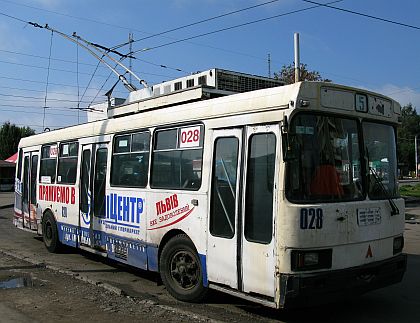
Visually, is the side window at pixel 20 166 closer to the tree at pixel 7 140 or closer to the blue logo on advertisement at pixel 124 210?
the blue logo on advertisement at pixel 124 210

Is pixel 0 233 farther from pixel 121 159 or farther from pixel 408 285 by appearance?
pixel 408 285

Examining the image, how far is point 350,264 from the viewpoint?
18.5ft

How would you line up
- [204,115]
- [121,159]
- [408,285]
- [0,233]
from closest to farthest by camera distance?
1. [204,115]
2. [408,285]
3. [121,159]
4. [0,233]

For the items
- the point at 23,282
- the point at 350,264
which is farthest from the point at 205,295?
the point at 23,282

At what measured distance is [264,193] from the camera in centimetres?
564

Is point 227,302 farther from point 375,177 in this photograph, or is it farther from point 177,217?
point 375,177

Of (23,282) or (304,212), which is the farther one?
(23,282)

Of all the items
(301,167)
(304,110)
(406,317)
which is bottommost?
(406,317)

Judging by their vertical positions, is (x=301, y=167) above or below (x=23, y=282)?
above

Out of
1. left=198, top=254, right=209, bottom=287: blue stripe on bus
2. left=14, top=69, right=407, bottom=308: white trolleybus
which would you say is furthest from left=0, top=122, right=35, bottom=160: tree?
left=198, top=254, right=209, bottom=287: blue stripe on bus

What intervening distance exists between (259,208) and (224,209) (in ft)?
2.05

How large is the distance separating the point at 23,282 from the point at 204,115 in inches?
164

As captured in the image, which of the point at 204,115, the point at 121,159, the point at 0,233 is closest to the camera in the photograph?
the point at 204,115

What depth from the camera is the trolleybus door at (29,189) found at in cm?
1243
